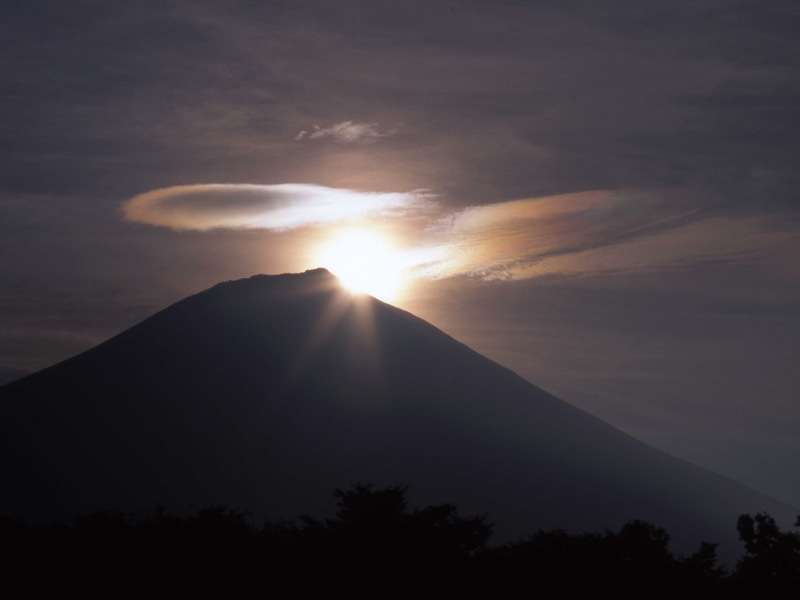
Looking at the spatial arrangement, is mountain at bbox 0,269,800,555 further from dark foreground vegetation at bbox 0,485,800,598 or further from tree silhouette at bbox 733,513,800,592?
dark foreground vegetation at bbox 0,485,800,598

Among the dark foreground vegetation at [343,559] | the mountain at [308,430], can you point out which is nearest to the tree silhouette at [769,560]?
the dark foreground vegetation at [343,559]

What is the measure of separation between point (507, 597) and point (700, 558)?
13.0m

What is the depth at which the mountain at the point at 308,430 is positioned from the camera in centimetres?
14062

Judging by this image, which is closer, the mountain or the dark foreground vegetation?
the dark foreground vegetation

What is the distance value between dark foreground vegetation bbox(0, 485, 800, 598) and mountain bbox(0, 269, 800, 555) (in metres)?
98.0

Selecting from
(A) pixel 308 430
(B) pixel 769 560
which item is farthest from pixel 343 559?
(A) pixel 308 430

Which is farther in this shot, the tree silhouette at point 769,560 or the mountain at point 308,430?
the mountain at point 308,430

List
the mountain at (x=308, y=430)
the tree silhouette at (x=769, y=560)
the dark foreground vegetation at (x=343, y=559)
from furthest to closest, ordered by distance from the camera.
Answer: the mountain at (x=308, y=430) < the tree silhouette at (x=769, y=560) < the dark foreground vegetation at (x=343, y=559)

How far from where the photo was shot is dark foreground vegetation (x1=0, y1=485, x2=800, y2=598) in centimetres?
2714

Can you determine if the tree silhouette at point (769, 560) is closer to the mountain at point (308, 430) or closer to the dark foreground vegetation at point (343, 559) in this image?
the dark foreground vegetation at point (343, 559)

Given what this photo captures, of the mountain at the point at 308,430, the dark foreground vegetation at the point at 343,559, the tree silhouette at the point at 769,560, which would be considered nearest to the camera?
the dark foreground vegetation at the point at 343,559

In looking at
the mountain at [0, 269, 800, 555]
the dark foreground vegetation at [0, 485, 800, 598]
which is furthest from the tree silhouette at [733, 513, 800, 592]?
the mountain at [0, 269, 800, 555]

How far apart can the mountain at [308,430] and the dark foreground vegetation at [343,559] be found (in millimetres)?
97959

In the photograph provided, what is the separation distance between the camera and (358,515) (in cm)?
3256
